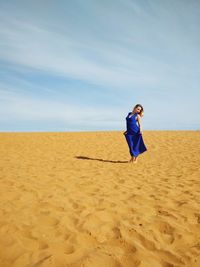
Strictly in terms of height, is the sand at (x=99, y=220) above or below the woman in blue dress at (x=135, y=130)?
below

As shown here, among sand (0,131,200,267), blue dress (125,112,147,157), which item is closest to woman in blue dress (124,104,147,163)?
blue dress (125,112,147,157)

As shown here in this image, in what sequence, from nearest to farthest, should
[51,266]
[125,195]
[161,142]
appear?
[51,266] → [125,195] → [161,142]

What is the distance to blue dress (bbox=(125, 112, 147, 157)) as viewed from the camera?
9.29m

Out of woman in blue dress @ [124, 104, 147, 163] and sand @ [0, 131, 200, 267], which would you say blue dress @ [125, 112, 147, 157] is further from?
sand @ [0, 131, 200, 267]

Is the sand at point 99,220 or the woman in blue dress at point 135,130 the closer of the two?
the sand at point 99,220

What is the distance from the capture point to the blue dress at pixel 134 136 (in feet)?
30.5

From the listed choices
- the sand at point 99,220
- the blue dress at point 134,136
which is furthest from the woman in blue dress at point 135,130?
the sand at point 99,220

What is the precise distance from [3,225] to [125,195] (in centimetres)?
245

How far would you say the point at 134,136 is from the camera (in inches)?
372

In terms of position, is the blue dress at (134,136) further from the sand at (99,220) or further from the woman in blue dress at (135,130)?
the sand at (99,220)

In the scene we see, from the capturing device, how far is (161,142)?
52.5 ft

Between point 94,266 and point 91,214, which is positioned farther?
point 91,214

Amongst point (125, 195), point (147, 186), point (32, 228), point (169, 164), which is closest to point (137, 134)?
point (169, 164)

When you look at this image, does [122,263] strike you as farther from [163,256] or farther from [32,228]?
[32,228]
